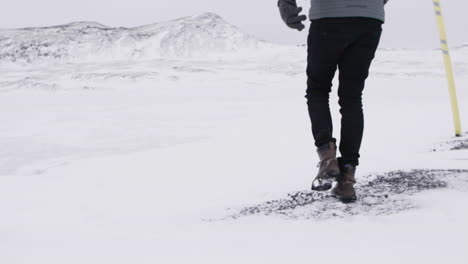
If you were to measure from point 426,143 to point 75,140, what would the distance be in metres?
3.99

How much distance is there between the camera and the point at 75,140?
531 centimetres

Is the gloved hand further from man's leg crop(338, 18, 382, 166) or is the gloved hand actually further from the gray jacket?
man's leg crop(338, 18, 382, 166)

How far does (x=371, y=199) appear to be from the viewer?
6.21 ft

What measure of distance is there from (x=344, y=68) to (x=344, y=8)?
0.88 ft

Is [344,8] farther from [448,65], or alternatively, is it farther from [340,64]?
[448,65]

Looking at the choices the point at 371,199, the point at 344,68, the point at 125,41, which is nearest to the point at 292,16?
the point at 344,68

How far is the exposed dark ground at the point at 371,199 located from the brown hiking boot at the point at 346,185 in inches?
1.1

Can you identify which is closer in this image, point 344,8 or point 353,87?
point 344,8

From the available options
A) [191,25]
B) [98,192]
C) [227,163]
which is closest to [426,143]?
[227,163]

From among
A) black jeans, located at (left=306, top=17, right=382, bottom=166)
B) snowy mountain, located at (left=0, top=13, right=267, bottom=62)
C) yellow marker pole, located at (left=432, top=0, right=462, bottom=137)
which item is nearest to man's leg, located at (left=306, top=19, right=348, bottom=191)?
black jeans, located at (left=306, top=17, right=382, bottom=166)

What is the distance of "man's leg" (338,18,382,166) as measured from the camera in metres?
1.94

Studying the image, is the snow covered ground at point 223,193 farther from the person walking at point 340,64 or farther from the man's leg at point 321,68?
the man's leg at point 321,68

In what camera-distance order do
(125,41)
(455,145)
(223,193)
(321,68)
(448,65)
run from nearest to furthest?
(321,68)
(223,193)
(455,145)
(448,65)
(125,41)

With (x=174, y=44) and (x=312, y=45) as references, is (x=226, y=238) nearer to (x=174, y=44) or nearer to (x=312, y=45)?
(x=312, y=45)
